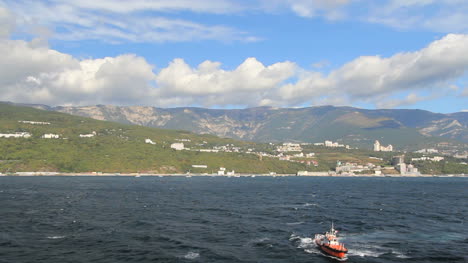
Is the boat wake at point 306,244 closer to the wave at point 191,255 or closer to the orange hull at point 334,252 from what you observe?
the orange hull at point 334,252

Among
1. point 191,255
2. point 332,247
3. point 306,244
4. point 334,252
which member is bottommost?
point 191,255

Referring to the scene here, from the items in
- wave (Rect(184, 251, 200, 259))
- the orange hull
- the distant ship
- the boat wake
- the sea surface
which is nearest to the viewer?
wave (Rect(184, 251, 200, 259))

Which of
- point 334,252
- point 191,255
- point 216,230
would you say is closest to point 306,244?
point 334,252

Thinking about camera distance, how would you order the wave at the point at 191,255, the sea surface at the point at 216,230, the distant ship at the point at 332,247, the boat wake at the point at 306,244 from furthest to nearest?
the boat wake at the point at 306,244, the sea surface at the point at 216,230, the distant ship at the point at 332,247, the wave at the point at 191,255

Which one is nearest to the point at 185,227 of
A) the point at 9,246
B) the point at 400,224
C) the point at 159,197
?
the point at 9,246

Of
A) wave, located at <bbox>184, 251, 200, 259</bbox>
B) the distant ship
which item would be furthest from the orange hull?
wave, located at <bbox>184, 251, 200, 259</bbox>

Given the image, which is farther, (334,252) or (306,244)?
(306,244)

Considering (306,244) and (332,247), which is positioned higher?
(332,247)

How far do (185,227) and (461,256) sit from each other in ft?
189

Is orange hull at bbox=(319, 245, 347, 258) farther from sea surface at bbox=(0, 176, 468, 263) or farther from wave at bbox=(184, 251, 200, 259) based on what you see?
wave at bbox=(184, 251, 200, 259)

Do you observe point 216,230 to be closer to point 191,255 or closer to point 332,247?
point 191,255

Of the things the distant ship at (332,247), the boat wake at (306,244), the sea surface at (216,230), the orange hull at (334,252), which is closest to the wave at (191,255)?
the sea surface at (216,230)

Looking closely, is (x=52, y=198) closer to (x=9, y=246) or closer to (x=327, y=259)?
(x=9, y=246)

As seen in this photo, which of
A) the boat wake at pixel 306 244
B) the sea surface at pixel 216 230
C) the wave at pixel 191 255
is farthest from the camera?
the boat wake at pixel 306 244
